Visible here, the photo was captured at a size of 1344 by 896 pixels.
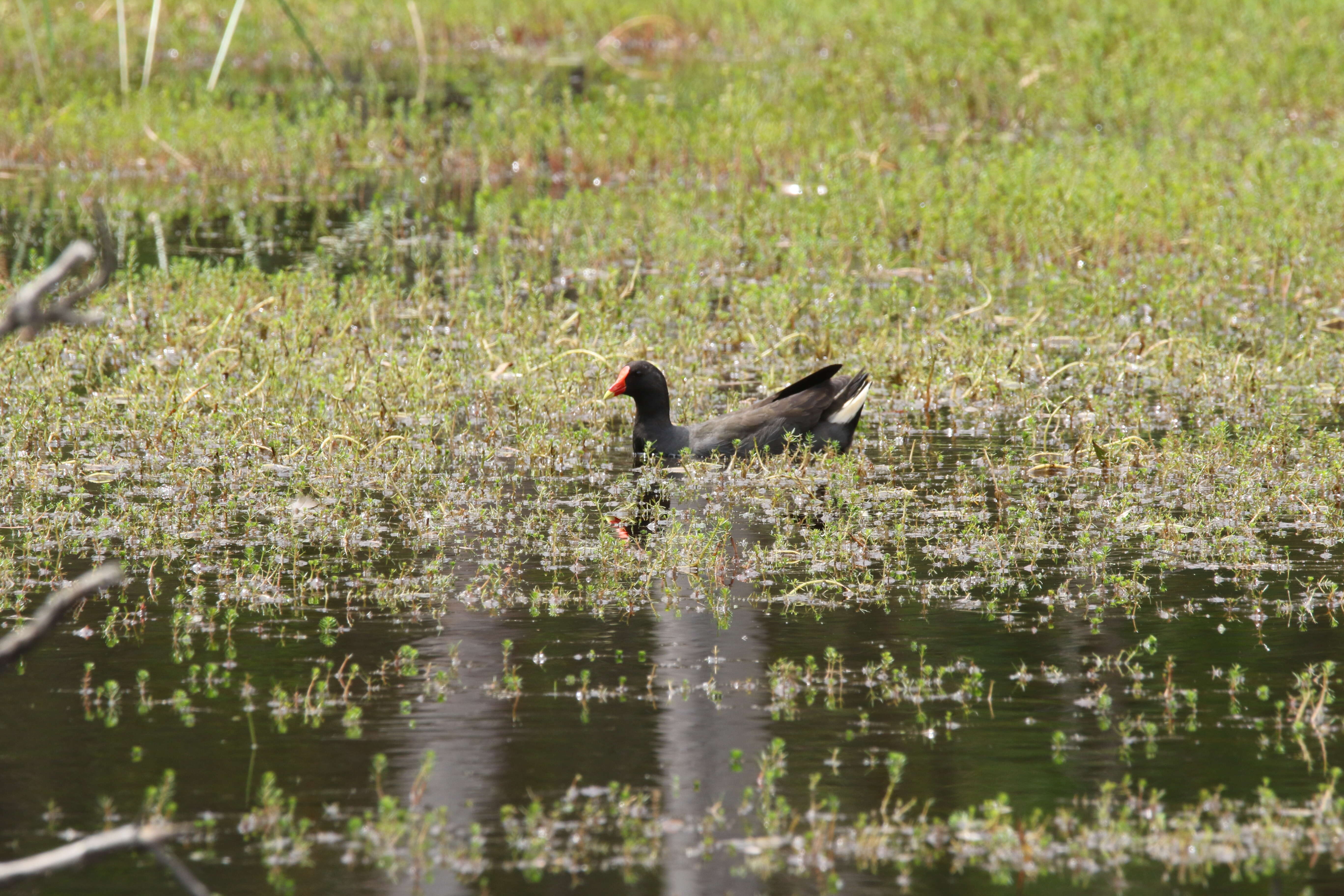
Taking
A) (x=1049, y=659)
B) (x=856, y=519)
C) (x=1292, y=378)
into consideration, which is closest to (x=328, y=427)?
(x=856, y=519)

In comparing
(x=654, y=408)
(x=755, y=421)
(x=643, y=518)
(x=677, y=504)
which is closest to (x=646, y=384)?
(x=654, y=408)

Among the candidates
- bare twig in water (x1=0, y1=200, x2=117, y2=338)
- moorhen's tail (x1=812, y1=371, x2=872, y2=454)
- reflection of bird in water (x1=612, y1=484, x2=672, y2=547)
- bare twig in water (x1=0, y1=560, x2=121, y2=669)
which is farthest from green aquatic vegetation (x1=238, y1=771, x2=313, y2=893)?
moorhen's tail (x1=812, y1=371, x2=872, y2=454)

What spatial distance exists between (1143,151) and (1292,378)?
9.81 m

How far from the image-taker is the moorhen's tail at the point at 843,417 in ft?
36.9

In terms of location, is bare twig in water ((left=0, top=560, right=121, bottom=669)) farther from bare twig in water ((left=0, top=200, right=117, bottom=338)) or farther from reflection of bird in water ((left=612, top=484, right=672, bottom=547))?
reflection of bird in water ((left=612, top=484, right=672, bottom=547))

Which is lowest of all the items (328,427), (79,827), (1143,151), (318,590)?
(79,827)

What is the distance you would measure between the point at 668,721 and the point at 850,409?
4706 mm

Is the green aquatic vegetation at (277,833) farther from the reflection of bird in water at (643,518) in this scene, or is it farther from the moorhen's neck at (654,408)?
the moorhen's neck at (654,408)

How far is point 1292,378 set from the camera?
12727 millimetres

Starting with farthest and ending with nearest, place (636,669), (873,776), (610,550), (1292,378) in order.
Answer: (1292,378) < (610,550) < (636,669) < (873,776)

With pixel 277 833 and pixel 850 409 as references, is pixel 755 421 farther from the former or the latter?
pixel 277 833

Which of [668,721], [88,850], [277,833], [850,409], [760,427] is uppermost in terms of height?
[850,409]

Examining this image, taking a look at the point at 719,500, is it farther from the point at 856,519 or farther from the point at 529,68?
the point at 529,68

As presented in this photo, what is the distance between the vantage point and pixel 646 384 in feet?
36.7
